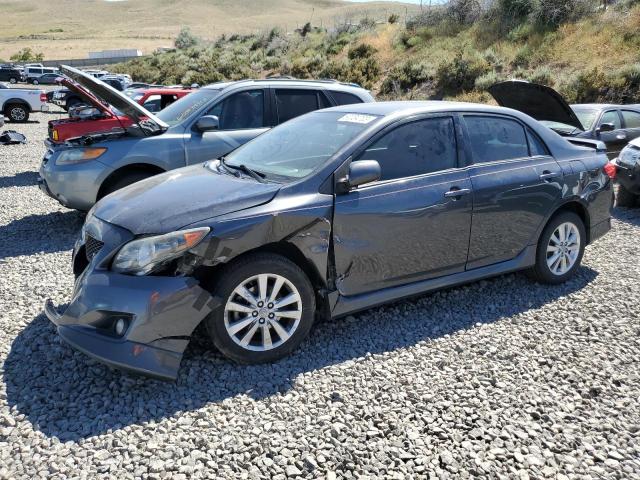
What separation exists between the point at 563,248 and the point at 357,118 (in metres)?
2.35

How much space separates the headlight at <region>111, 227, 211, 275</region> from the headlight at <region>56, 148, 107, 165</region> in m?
3.54

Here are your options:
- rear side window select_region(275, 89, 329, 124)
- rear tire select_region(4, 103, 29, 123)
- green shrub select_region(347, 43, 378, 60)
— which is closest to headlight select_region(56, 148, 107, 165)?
rear side window select_region(275, 89, 329, 124)

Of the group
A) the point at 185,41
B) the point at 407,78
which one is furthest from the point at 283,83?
the point at 185,41

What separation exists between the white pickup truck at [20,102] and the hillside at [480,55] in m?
14.7

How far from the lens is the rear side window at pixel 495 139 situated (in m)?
4.64

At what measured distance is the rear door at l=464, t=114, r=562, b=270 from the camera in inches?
179

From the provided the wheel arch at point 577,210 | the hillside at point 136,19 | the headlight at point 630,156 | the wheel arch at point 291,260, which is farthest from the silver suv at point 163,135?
the hillside at point 136,19

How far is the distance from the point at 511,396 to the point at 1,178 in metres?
10.3

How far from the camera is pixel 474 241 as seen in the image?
4.53m

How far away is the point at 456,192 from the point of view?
14.3 feet

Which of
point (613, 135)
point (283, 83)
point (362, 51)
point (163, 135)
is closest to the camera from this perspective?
point (163, 135)

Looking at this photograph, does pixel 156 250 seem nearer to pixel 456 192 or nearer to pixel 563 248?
pixel 456 192

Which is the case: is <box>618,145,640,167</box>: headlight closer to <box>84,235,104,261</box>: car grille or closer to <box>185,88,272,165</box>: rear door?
<box>185,88,272,165</box>: rear door

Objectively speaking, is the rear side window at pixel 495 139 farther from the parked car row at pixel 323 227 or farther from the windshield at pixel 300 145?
the windshield at pixel 300 145
